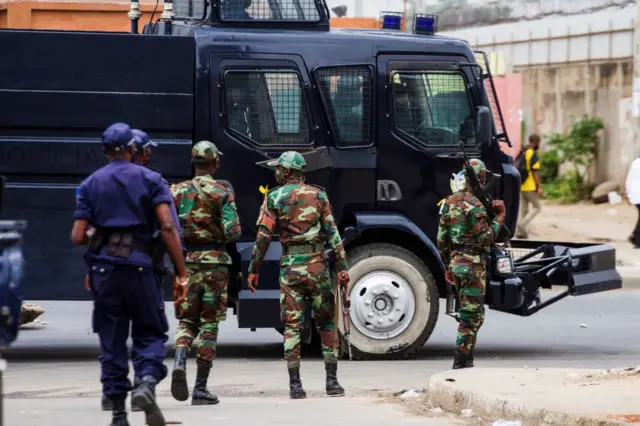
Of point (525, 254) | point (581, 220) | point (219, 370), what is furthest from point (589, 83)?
point (219, 370)

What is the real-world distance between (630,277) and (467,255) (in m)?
8.54

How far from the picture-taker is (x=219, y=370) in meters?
11.7

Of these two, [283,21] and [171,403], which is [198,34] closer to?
[283,21]

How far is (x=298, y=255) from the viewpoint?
9906 millimetres

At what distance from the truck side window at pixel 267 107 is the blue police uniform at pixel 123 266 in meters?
4.05

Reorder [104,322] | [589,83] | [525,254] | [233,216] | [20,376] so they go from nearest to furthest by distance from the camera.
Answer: [104,322]
[233,216]
[20,376]
[525,254]
[589,83]

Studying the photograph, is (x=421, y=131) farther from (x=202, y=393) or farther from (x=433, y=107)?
(x=202, y=393)

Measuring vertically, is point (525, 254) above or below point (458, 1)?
below

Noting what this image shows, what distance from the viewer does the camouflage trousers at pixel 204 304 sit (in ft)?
31.6

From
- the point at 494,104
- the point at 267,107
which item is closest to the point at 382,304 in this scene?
the point at 267,107

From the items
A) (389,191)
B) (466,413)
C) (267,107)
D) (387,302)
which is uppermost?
(267,107)

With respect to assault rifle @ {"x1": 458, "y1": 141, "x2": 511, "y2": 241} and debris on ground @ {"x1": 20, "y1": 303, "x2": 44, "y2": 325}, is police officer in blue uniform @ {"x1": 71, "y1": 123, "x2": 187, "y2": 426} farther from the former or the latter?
debris on ground @ {"x1": 20, "y1": 303, "x2": 44, "y2": 325}

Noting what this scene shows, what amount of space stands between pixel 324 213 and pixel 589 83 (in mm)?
19414

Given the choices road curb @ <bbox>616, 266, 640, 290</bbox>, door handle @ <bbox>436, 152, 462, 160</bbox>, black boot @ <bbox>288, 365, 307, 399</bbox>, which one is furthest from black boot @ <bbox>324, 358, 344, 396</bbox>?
road curb @ <bbox>616, 266, 640, 290</bbox>
